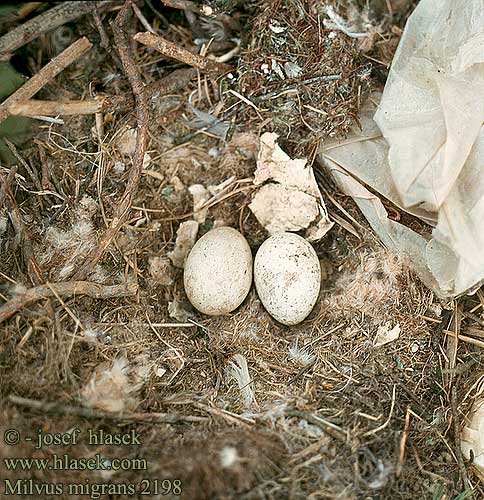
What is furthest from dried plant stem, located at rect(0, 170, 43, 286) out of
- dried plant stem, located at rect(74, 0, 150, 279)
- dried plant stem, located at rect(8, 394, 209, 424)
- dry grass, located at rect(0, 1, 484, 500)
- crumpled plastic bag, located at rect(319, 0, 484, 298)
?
crumpled plastic bag, located at rect(319, 0, 484, 298)

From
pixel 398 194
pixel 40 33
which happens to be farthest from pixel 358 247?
pixel 40 33

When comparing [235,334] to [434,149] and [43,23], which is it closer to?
[434,149]

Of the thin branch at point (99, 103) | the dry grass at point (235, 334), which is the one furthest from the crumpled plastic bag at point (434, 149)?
the thin branch at point (99, 103)

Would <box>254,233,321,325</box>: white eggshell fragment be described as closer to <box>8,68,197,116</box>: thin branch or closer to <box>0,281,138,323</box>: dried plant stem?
<box>0,281,138,323</box>: dried plant stem

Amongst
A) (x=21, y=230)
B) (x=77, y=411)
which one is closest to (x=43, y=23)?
(x=21, y=230)

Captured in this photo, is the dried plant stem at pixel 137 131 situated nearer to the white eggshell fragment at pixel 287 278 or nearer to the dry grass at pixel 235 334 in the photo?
the dry grass at pixel 235 334

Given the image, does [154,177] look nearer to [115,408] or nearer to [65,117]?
[65,117]
